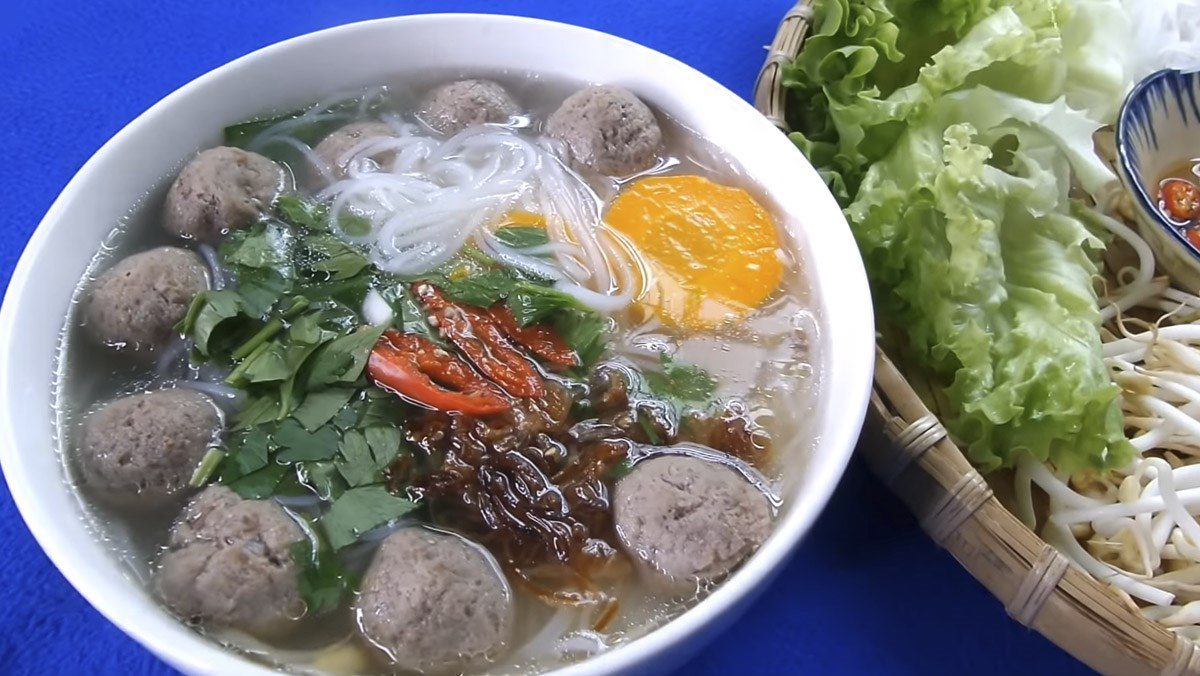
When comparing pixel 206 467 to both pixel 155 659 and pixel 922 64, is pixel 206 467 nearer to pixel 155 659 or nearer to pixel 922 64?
pixel 155 659

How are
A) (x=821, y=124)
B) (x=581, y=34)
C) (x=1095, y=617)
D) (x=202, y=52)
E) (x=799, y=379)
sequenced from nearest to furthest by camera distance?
(x=1095, y=617)
(x=799, y=379)
(x=581, y=34)
(x=821, y=124)
(x=202, y=52)

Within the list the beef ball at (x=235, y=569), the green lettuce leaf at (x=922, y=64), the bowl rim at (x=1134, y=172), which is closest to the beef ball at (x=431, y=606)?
the beef ball at (x=235, y=569)

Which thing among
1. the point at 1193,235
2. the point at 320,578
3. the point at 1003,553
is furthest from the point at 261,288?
the point at 1193,235

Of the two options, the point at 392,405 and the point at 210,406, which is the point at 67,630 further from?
the point at 392,405

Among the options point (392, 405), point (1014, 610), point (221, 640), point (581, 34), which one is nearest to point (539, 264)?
point (392, 405)

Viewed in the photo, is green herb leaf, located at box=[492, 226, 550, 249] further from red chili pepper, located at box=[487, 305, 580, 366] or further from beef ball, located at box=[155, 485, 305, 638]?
beef ball, located at box=[155, 485, 305, 638]

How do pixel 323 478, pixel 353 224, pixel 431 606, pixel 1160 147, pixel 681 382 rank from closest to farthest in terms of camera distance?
pixel 431 606 < pixel 323 478 < pixel 681 382 < pixel 353 224 < pixel 1160 147
